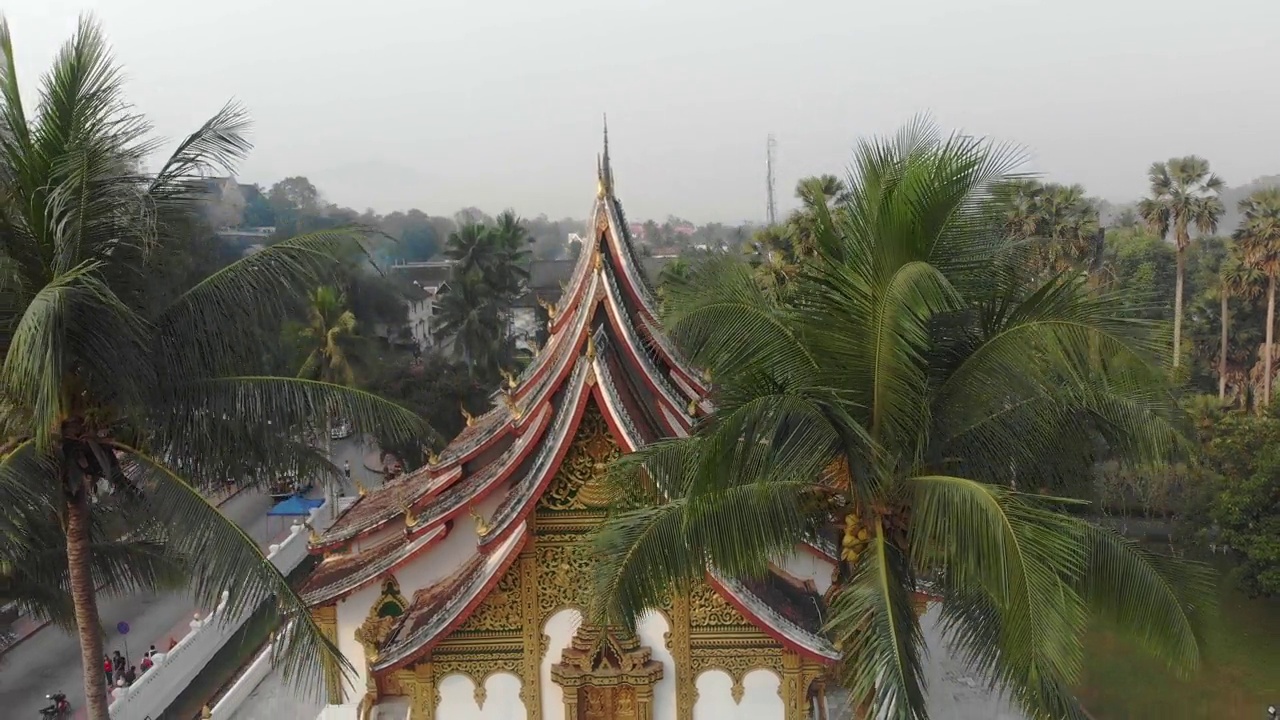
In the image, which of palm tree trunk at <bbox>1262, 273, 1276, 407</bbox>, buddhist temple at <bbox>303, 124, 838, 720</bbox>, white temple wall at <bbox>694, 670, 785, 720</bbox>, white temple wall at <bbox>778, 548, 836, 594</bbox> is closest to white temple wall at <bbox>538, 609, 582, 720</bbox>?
buddhist temple at <bbox>303, 124, 838, 720</bbox>

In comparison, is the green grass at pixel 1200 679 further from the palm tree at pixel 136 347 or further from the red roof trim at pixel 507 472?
the palm tree at pixel 136 347

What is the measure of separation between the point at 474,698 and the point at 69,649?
12.2 metres

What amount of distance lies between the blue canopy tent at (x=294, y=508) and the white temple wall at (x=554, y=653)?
60.2 feet

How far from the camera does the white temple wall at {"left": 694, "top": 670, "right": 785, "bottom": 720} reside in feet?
33.7

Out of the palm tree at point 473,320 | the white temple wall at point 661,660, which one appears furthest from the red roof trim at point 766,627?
the palm tree at point 473,320

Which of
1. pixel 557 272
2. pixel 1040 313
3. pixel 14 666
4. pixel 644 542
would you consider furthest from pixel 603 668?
pixel 557 272

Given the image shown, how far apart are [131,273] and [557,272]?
255ft

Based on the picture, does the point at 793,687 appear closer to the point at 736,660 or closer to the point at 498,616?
the point at 736,660

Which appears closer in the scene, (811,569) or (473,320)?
(811,569)

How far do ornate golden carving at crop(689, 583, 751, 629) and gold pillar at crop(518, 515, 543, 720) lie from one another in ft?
5.97

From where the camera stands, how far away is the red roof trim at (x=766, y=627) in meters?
9.81

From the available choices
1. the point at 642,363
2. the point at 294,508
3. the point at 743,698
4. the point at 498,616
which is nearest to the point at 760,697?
the point at 743,698

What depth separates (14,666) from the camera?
1672 centimetres

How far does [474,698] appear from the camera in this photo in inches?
407
